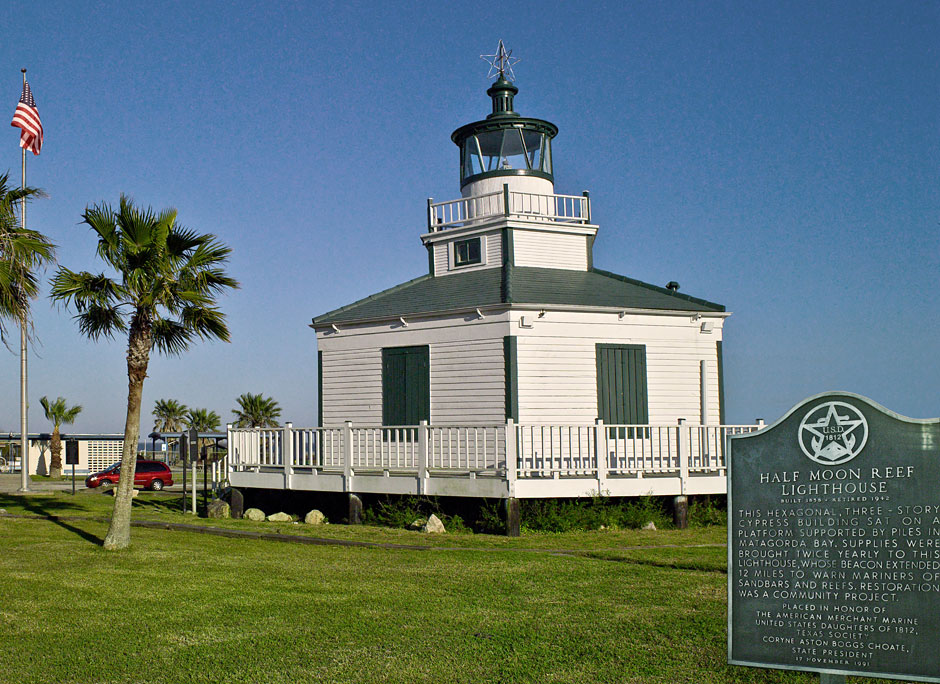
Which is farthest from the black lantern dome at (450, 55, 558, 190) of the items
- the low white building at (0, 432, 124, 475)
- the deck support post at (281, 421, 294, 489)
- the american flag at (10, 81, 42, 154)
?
the low white building at (0, 432, 124, 475)

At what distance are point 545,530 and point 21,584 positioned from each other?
27.9 ft

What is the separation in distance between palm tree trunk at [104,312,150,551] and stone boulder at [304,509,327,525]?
4766mm

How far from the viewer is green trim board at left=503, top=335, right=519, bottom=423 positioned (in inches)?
720

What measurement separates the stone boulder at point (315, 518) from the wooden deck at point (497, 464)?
49 centimetres

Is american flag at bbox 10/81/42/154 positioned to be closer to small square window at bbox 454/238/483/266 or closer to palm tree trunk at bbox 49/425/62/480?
small square window at bbox 454/238/483/266

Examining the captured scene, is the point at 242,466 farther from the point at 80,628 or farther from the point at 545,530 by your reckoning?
the point at 80,628

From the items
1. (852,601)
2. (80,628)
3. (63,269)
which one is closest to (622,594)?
(852,601)

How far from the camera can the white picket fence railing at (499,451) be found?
15945 mm

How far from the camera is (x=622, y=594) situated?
30.5 feet

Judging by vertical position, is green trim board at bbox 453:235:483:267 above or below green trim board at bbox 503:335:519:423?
above

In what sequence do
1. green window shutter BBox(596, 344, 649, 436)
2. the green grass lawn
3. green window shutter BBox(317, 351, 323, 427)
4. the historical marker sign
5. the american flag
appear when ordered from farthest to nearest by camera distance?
1. the american flag
2. green window shutter BBox(317, 351, 323, 427)
3. green window shutter BBox(596, 344, 649, 436)
4. the green grass lawn
5. the historical marker sign

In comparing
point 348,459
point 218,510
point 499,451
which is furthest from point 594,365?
point 218,510

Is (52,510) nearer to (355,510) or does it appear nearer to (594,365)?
(355,510)

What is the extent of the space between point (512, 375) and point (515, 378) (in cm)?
9
